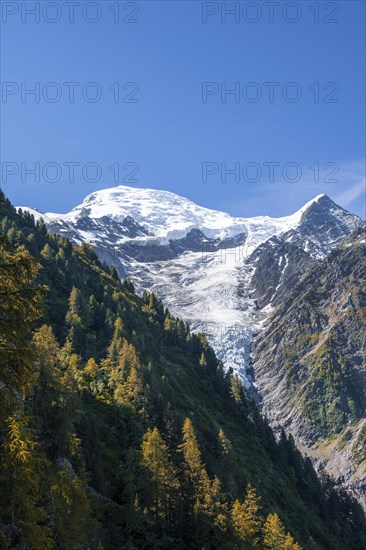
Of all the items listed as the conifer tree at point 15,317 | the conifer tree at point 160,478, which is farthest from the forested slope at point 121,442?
the conifer tree at point 160,478

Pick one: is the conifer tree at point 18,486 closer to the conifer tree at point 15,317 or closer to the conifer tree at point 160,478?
the conifer tree at point 15,317

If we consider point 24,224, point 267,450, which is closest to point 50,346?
point 267,450

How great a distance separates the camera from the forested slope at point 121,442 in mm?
17109

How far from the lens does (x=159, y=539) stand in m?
47.4

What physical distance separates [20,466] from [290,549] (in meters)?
45.2

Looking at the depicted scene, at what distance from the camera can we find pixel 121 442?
5994 centimetres

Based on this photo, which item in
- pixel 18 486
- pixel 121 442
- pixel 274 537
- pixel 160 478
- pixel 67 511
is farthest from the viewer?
pixel 121 442

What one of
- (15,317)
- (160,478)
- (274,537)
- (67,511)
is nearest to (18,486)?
(15,317)

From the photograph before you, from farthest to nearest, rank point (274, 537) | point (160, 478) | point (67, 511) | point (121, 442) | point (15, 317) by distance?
point (121, 442)
point (274, 537)
point (160, 478)
point (67, 511)
point (15, 317)

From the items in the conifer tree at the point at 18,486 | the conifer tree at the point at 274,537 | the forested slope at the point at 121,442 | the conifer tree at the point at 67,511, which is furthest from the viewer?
the conifer tree at the point at 274,537

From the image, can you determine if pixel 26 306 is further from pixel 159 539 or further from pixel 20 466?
pixel 159 539

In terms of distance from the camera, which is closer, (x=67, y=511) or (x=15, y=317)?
(x=15, y=317)

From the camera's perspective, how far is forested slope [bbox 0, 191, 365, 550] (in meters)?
17.1

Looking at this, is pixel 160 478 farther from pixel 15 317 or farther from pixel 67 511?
pixel 15 317
